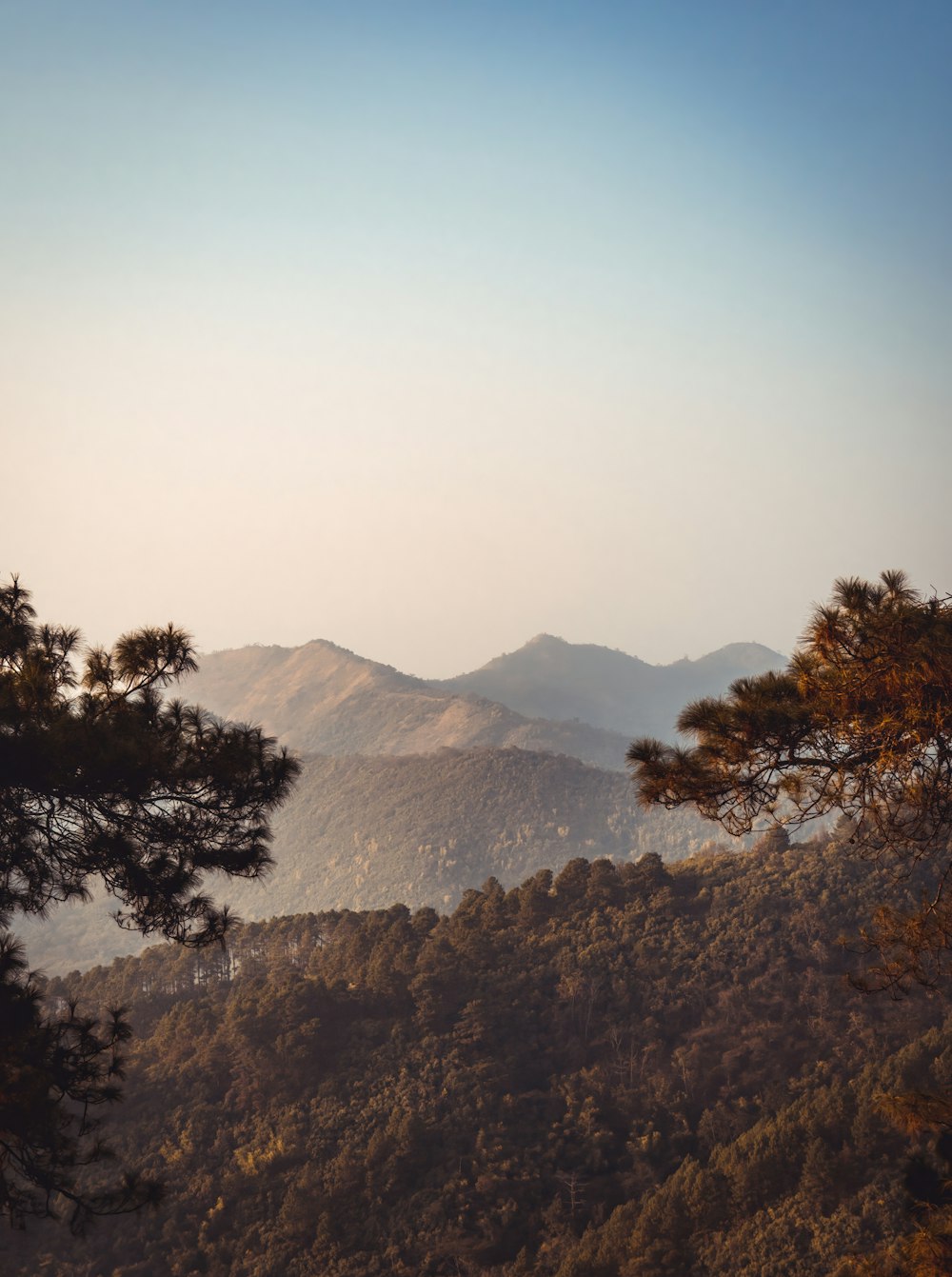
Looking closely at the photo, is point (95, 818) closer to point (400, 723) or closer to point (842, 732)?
point (842, 732)

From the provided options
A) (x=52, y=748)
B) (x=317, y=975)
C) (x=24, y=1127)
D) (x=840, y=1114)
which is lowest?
(x=840, y=1114)

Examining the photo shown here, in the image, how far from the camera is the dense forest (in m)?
24.7

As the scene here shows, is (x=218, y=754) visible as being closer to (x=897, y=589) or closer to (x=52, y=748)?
(x=52, y=748)

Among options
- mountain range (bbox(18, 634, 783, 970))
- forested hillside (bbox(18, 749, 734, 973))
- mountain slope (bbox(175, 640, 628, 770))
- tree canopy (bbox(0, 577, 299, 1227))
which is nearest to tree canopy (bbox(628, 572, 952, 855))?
tree canopy (bbox(0, 577, 299, 1227))

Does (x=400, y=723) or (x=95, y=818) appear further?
(x=400, y=723)

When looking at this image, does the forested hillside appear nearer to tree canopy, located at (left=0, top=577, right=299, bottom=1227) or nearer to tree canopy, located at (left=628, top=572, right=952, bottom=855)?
tree canopy, located at (left=0, top=577, right=299, bottom=1227)

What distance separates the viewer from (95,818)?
388 inches

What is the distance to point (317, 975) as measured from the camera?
1522 inches

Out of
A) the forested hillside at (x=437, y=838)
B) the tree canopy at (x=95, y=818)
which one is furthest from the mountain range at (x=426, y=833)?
the tree canopy at (x=95, y=818)

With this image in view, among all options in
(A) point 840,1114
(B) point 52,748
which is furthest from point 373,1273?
(B) point 52,748

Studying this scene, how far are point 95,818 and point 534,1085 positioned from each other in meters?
27.0

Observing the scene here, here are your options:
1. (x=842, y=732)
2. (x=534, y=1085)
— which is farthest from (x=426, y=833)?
(x=842, y=732)

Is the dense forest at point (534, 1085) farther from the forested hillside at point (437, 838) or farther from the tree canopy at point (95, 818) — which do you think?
the forested hillside at point (437, 838)

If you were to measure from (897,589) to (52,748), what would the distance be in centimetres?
740
